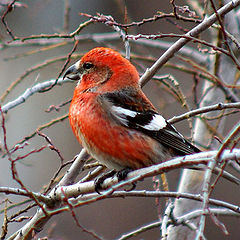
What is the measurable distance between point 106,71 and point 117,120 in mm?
629

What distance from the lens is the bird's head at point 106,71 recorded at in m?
4.20

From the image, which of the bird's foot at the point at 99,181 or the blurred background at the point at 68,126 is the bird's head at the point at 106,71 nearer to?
the bird's foot at the point at 99,181

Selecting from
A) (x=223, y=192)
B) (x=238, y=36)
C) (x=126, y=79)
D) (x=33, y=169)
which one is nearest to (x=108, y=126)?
(x=126, y=79)

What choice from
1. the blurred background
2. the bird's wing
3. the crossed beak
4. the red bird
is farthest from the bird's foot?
the blurred background

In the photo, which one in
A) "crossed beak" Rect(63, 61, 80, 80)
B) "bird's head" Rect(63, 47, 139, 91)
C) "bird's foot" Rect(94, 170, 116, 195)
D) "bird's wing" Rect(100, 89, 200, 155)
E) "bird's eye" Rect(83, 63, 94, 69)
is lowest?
"bird's foot" Rect(94, 170, 116, 195)

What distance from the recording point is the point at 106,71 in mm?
4266

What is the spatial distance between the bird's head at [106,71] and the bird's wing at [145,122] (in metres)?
0.18

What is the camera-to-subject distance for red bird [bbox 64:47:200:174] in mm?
3752


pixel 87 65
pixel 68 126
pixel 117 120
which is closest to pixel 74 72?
pixel 87 65

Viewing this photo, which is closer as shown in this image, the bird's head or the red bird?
the red bird

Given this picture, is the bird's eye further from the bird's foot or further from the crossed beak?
the bird's foot

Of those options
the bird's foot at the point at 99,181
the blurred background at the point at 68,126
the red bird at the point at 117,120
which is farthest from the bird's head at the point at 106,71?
the blurred background at the point at 68,126

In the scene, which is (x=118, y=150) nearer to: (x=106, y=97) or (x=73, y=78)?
(x=106, y=97)

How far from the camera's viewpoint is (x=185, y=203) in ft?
14.9
